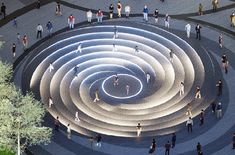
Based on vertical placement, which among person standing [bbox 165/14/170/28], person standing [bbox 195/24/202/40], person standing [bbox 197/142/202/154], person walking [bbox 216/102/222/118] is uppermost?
person standing [bbox 165/14/170/28]

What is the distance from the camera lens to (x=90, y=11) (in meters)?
71.5

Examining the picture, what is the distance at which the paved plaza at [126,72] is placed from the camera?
5681 centimetres

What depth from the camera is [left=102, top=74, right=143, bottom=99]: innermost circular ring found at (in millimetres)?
62844

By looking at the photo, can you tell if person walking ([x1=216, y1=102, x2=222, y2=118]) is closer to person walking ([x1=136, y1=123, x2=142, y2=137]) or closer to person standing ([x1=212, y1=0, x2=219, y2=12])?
person walking ([x1=136, y1=123, x2=142, y2=137])

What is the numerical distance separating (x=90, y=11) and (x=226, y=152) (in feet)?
77.8

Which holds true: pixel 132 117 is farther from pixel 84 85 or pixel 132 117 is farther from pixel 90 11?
pixel 90 11

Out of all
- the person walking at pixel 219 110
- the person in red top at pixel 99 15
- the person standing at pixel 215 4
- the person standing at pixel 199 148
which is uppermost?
the person standing at pixel 215 4

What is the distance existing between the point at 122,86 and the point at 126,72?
238 cm

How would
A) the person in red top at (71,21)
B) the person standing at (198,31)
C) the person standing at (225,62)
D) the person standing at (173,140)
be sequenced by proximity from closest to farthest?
the person standing at (173,140) → the person standing at (225,62) → the person standing at (198,31) → the person in red top at (71,21)

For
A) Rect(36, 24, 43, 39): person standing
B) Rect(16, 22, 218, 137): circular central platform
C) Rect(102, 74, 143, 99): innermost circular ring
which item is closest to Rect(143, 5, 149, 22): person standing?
Rect(16, 22, 218, 137): circular central platform

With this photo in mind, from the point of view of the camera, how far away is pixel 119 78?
6519cm

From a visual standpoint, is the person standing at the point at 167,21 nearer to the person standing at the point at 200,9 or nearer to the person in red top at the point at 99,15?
the person standing at the point at 200,9

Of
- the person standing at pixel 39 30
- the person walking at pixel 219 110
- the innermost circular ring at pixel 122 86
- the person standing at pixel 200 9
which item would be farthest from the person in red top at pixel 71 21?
the person walking at pixel 219 110

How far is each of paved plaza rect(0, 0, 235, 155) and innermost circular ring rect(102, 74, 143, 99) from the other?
0.30ft
